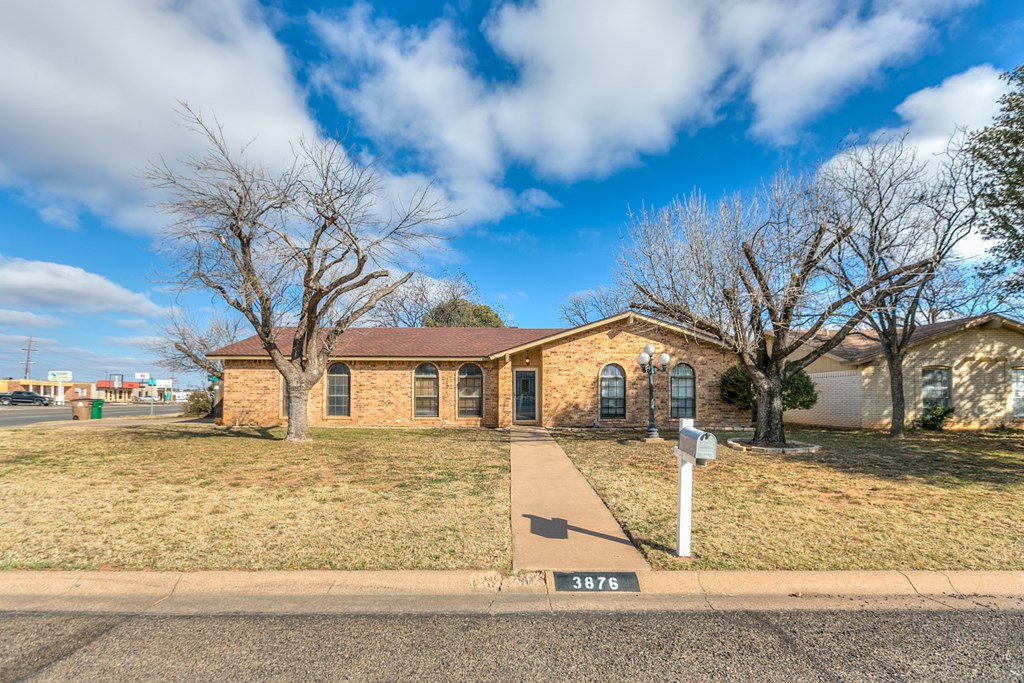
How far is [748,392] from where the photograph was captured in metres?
17.4

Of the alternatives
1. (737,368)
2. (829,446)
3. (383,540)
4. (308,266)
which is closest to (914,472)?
(829,446)

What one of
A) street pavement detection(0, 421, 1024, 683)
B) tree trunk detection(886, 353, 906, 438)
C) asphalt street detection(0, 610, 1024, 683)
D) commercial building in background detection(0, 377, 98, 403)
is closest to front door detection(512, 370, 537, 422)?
tree trunk detection(886, 353, 906, 438)

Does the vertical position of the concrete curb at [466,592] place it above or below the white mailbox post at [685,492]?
below

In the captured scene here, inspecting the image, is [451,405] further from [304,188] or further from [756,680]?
[756,680]

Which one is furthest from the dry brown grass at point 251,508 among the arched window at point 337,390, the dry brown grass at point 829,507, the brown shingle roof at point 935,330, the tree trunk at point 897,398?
the brown shingle roof at point 935,330

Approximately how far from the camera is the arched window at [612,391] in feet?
60.5

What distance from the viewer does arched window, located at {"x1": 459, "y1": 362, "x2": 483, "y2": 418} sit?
1933cm

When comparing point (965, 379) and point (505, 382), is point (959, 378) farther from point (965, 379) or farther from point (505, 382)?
point (505, 382)

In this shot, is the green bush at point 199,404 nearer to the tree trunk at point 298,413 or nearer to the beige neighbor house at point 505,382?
the beige neighbor house at point 505,382

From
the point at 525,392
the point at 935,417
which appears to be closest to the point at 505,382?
the point at 525,392

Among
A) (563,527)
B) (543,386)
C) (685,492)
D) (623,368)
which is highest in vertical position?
(623,368)

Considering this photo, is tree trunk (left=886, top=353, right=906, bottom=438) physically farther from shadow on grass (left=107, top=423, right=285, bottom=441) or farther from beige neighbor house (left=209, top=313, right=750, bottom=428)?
shadow on grass (left=107, top=423, right=285, bottom=441)

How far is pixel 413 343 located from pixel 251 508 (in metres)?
13.9

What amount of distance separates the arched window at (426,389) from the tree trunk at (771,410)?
11.2 metres
